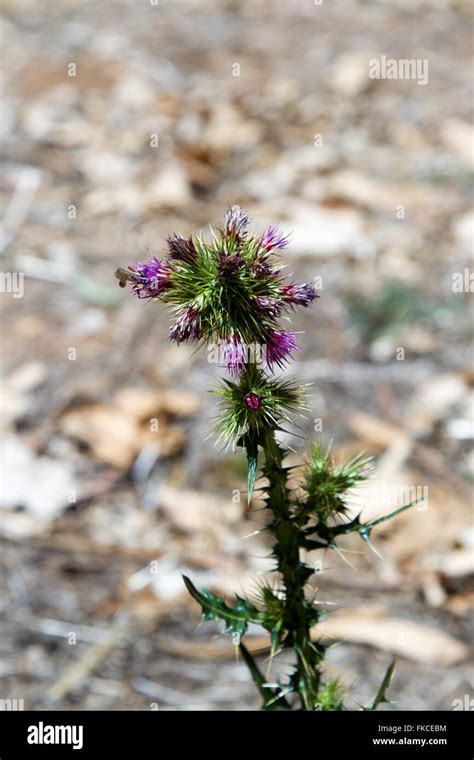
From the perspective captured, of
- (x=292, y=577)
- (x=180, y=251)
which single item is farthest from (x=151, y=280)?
(x=292, y=577)

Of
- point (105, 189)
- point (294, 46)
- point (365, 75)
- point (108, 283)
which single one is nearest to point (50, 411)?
point (108, 283)

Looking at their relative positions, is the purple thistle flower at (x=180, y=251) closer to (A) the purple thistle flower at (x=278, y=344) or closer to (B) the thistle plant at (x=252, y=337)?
(B) the thistle plant at (x=252, y=337)

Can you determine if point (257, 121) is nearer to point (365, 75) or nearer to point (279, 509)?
point (365, 75)

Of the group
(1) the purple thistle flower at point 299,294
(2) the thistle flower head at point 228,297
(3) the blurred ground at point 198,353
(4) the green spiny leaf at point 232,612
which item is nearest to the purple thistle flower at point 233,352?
(2) the thistle flower head at point 228,297

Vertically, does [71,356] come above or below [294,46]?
below

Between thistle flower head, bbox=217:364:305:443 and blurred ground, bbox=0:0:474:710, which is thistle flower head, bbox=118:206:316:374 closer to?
thistle flower head, bbox=217:364:305:443

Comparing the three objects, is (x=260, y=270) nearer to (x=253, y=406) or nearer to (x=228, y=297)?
(x=228, y=297)
